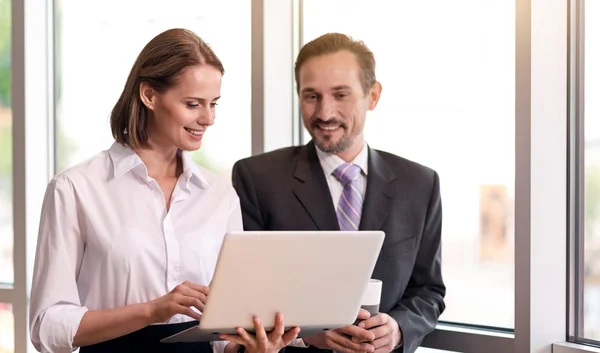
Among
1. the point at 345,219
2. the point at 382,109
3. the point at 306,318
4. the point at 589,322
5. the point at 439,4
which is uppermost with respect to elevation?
the point at 439,4

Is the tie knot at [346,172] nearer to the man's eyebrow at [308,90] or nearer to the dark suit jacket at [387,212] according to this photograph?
the dark suit jacket at [387,212]

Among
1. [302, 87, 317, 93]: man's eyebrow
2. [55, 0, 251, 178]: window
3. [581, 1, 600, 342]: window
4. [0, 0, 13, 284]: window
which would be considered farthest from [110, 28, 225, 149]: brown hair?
[0, 0, 13, 284]: window

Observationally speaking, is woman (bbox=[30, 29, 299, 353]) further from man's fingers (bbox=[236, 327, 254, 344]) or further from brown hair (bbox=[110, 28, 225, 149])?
man's fingers (bbox=[236, 327, 254, 344])

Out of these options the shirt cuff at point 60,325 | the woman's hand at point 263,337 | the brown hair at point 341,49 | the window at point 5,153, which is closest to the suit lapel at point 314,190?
the brown hair at point 341,49

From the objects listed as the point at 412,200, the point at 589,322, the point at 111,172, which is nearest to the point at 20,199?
the point at 111,172

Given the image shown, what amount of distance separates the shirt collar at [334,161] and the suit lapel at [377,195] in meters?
0.02

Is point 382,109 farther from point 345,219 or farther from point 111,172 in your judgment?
point 111,172

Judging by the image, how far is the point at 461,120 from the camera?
2746mm

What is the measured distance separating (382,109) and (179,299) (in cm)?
136

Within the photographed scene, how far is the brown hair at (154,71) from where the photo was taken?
2.07m

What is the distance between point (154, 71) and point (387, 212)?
806 mm

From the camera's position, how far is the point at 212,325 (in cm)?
171

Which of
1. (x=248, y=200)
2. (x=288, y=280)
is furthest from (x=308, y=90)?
(x=288, y=280)

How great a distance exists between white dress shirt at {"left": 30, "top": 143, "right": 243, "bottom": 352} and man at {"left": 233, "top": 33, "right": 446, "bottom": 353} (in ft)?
0.91
